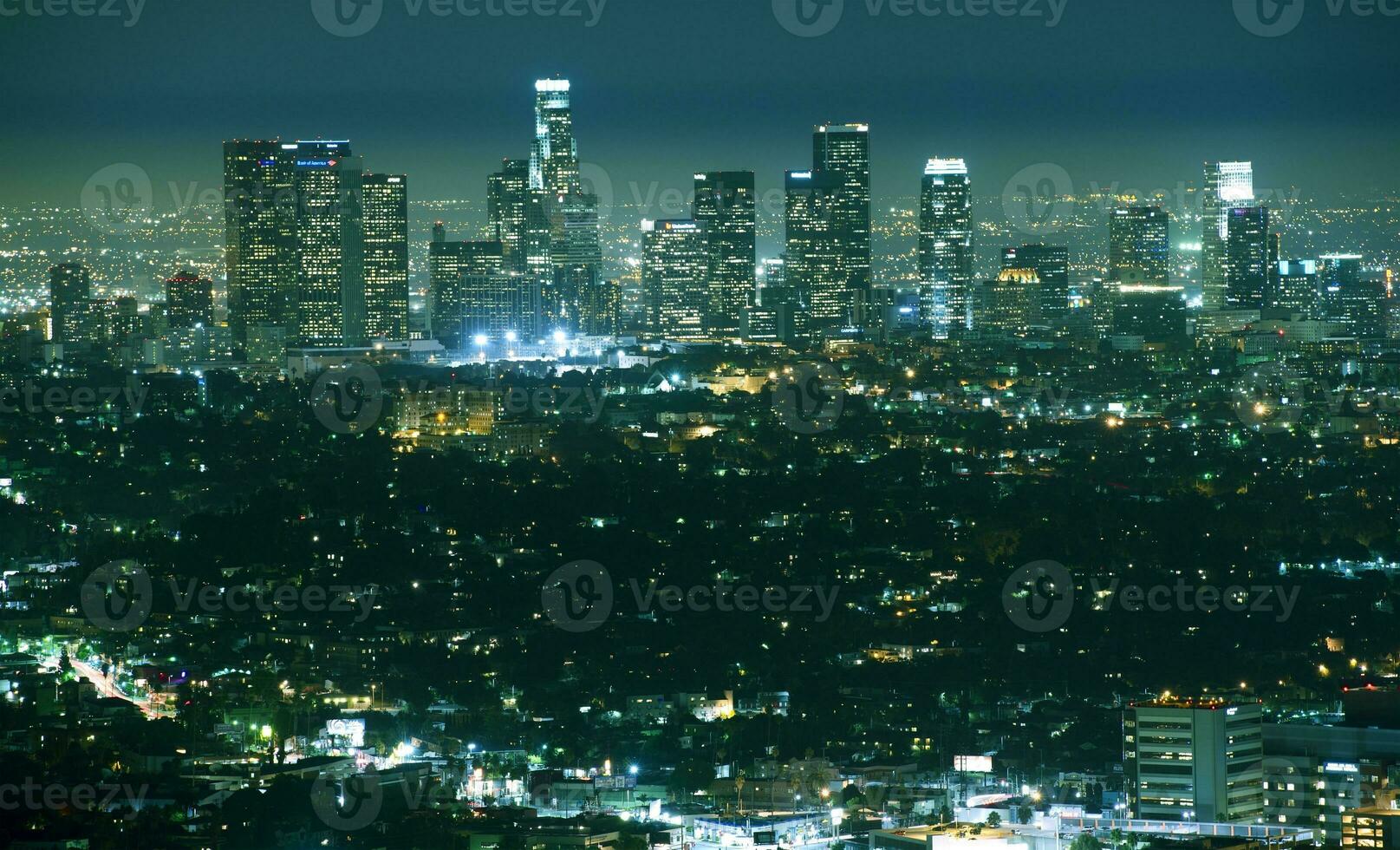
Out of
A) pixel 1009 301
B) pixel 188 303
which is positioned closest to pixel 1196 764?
pixel 188 303

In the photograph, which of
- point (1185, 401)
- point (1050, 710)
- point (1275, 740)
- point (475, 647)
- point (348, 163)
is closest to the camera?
point (1275, 740)

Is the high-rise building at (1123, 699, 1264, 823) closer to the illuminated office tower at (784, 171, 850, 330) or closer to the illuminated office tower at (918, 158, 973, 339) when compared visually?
the illuminated office tower at (784, 171, 850, 330)

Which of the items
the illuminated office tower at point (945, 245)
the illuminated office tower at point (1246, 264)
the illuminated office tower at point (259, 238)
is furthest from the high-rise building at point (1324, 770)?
the illuminated office tower at point (1246, 264)

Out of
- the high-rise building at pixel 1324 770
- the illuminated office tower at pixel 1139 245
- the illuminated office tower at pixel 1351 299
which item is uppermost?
the illuminated office tower at pixel 1139 245

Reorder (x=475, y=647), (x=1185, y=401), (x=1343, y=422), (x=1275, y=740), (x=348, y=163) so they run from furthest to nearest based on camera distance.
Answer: (x=348, y=163)
(x=1185, y=401)
(x=1343, y=422)
(x=475, y=647)
(x=1275, y=740)

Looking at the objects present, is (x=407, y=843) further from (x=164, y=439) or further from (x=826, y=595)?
(x=164, y=439)

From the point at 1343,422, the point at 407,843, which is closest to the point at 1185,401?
the point at 1343,422

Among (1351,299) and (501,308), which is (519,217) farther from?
(1351,299)

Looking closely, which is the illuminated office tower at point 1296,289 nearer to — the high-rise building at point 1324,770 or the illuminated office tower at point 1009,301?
the illuminated office tower at point 1009,301
